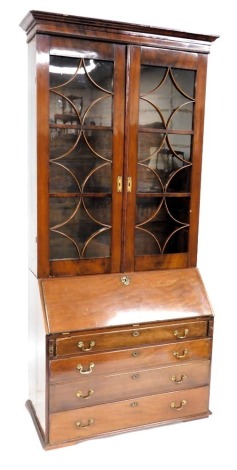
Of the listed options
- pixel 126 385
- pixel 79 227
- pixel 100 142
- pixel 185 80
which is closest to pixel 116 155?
pixel 100 142

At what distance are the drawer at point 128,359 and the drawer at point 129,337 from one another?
3 cm

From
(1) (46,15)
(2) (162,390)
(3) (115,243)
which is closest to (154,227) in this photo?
(3) (115,243)

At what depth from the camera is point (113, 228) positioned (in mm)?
2586

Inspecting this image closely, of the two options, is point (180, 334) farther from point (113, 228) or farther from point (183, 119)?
point (183, 119)

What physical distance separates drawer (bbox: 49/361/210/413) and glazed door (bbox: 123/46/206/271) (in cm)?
57

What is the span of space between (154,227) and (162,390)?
0.89 meters

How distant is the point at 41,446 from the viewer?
97.8 inches

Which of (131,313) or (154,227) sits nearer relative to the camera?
(131,313)

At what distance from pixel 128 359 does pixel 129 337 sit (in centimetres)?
12

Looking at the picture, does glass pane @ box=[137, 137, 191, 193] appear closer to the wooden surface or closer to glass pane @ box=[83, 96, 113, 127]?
glass pane @ box=[83, 96, 113, 127]

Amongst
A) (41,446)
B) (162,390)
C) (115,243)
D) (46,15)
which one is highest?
(46,15)

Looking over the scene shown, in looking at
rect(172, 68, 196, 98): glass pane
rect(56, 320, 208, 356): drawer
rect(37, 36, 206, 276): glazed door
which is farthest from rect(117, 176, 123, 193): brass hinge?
rect(56, 320, 208, 356): drawer

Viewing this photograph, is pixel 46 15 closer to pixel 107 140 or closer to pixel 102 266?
pixel 107 140

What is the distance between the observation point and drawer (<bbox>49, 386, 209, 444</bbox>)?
2432 mm
